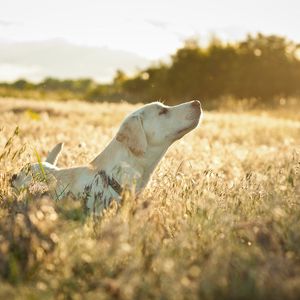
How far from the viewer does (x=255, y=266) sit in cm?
342

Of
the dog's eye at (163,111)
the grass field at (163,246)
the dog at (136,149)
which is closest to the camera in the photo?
the grass field at (163,246)

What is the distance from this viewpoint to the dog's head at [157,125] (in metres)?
6.24

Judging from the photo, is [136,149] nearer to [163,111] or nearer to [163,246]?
[163,111]

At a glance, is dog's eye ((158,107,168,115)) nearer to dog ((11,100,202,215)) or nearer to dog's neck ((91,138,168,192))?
dog ((11,100,202,215))

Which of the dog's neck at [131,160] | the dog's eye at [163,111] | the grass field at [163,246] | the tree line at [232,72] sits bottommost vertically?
the grass field at [163,246]

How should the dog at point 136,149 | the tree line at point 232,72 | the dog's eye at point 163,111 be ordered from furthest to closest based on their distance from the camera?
the tree line at point 232,72 → the dog's eye at point 163,111 → the dog at point 136,149

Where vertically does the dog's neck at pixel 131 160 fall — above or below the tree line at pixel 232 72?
below

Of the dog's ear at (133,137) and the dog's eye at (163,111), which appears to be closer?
the dog's ear at (133,137)

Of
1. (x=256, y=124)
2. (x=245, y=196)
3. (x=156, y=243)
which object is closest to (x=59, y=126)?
(x=256, y=124)

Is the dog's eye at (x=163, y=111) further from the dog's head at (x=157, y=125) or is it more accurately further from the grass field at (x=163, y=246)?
the grass field at (x=163, y=246)

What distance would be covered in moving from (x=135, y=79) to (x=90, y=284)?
1710 inches

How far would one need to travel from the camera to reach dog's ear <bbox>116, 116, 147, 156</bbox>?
620 centimetres

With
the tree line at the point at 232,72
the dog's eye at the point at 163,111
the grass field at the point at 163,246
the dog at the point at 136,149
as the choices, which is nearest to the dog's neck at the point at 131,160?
the dog at the point at 136,149

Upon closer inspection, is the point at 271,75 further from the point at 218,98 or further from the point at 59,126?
the point at 59,126
